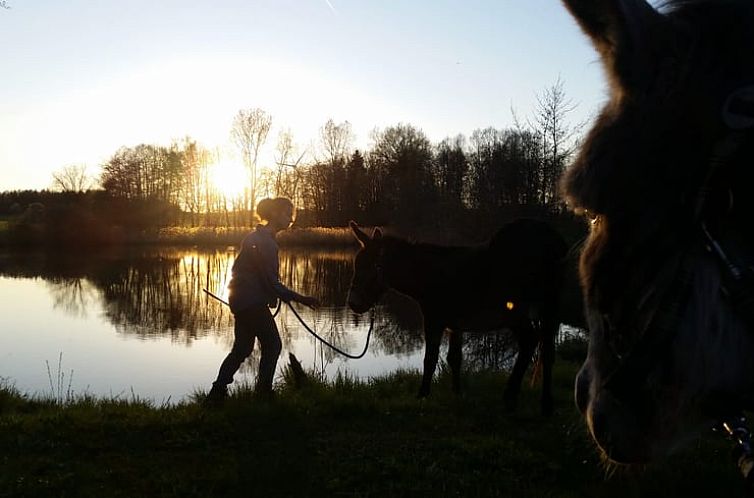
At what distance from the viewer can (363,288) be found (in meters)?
8.05

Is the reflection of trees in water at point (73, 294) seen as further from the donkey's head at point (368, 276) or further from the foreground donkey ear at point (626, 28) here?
the foreground donkey ear at point (626, 28)

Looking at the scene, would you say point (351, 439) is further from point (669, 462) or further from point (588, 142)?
point (588, 142)

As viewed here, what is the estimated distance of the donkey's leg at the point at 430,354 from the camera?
24.9 feet

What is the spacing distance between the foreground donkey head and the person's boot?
636cm

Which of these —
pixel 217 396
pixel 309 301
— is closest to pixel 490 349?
pixel 309 301

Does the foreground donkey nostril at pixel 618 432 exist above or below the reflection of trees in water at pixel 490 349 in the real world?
above

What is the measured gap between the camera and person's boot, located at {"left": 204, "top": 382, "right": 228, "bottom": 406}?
22.6 ft

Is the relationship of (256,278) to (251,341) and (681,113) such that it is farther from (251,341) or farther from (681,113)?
(681,113)

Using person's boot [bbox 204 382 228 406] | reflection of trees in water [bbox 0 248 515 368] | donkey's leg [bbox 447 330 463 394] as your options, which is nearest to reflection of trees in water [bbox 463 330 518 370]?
reflection of trees in water [bbox 0 248 515 368]

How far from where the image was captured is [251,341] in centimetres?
736

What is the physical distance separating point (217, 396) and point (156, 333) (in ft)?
31.1

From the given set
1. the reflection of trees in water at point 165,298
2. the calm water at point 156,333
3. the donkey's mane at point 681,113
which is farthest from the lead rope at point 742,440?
the reflection of trees in water at point 165,298

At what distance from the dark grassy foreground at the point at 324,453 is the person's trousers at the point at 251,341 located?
36 centimetres

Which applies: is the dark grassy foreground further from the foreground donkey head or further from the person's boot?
the foreground donkey head
